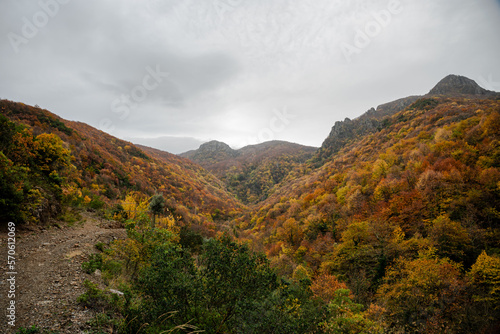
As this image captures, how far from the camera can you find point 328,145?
120 meters

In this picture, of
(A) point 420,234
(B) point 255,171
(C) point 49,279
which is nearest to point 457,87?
(B) point 255,171

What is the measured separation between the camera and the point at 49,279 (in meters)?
7.92

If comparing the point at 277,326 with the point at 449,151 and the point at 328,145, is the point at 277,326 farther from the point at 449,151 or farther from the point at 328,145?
the point at 328,145

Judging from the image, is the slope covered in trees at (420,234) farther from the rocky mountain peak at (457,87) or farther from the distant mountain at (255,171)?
the rocky mountain peak at (457,87)

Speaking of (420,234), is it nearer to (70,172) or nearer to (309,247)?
(309,247)

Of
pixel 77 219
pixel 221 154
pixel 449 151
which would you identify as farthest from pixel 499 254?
pixel 221 154

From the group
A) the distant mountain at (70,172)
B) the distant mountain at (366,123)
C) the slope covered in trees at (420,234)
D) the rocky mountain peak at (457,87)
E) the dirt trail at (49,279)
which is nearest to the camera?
the dirt trail at (49,279)

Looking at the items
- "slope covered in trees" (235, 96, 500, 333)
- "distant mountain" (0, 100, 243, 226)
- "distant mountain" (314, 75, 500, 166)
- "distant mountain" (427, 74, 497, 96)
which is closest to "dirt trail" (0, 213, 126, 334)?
"distant mountain" (0, 100, 243, 226)

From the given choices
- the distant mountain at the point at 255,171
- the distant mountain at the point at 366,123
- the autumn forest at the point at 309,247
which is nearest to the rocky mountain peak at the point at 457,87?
the distant mountain at the point at 366,123

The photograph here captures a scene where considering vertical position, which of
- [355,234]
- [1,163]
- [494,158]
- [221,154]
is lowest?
[355,234]

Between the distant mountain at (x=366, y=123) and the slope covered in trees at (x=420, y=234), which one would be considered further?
the distant mountain at (x=366, y=123)

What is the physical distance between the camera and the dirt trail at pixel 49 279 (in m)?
5.94

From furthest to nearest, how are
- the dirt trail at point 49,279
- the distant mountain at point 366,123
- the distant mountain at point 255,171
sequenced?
the distant mountain at point 255,171 → the distant mountain at point 366,123 → the dirt trail at point 49,279

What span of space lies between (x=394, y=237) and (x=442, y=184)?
10220mm
